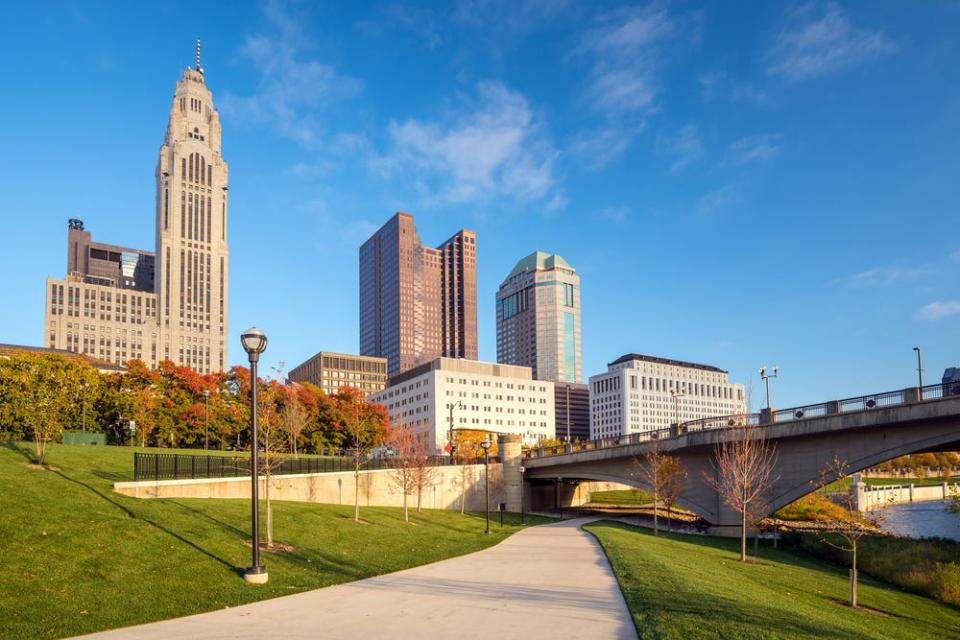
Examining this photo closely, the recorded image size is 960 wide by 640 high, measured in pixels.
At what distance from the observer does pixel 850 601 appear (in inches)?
909

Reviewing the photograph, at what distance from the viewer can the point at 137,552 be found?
59.1ft

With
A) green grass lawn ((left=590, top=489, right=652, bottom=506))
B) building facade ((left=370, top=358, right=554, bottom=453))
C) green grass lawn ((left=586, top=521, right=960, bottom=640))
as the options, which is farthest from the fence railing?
building facade ((left=370, top=358, right=554, bottom=453))

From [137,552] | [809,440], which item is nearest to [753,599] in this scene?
[137,552]

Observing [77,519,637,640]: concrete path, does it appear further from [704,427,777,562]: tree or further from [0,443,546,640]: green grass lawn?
[704,427,777,562]: tree

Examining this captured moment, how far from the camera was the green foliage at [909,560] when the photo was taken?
28516 millimetres

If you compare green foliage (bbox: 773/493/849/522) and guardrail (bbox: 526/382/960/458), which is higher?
guardrail (bbox: 526/382/960/458)

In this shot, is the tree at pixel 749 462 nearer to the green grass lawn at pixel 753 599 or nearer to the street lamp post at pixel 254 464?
the green grass lawn at pixel 753 599

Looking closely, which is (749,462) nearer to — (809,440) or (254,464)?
(809,440)

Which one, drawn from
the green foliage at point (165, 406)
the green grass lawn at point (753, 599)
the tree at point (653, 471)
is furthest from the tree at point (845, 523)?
the green foliage at point (165, 406)

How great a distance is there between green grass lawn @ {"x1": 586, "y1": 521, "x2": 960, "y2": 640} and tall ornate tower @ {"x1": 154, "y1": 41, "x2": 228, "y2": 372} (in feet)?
558

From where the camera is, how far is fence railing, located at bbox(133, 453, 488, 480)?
3108 centimetres

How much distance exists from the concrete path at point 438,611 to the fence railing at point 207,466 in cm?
1378

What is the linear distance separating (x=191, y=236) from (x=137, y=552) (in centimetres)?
18114

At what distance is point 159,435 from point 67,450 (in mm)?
25071
